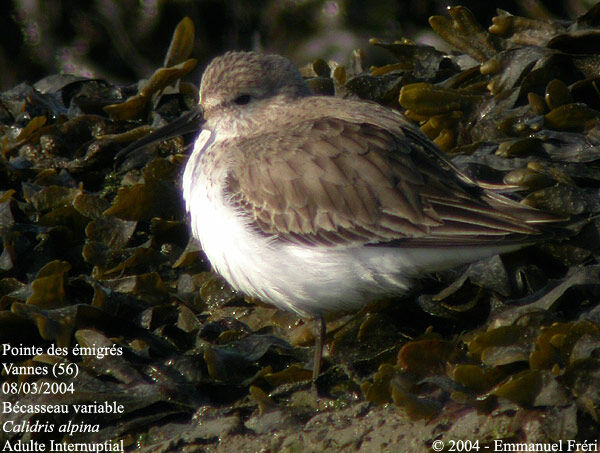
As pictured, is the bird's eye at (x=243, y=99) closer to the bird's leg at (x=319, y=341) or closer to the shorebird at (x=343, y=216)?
the shorebird at (x=343, y=216)

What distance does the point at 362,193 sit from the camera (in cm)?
404

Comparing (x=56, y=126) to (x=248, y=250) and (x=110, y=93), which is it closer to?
(x=110, y=93)

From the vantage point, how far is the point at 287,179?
4.15m

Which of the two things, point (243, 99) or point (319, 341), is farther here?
point (243, 99)

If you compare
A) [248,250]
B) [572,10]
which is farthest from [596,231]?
[572,10]

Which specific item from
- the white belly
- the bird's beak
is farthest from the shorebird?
the bird's beak

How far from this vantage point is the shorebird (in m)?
3.94

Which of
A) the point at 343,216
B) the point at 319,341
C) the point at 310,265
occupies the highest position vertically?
the point at 343,216

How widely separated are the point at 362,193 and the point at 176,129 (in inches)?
55.1

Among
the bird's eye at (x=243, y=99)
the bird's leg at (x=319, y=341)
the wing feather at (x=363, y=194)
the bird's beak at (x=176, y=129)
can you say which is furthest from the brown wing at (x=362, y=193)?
the bird's beak at (x=176, y=129)

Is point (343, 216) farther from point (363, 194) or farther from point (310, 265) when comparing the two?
point (310, 265)

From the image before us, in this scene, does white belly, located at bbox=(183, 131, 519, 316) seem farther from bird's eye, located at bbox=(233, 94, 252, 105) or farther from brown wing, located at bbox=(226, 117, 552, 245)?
bird's eye, located at bbox=(233, 94, 252, 105)

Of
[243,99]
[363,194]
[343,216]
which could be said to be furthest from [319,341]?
[243,99]

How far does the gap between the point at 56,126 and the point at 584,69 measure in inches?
132
